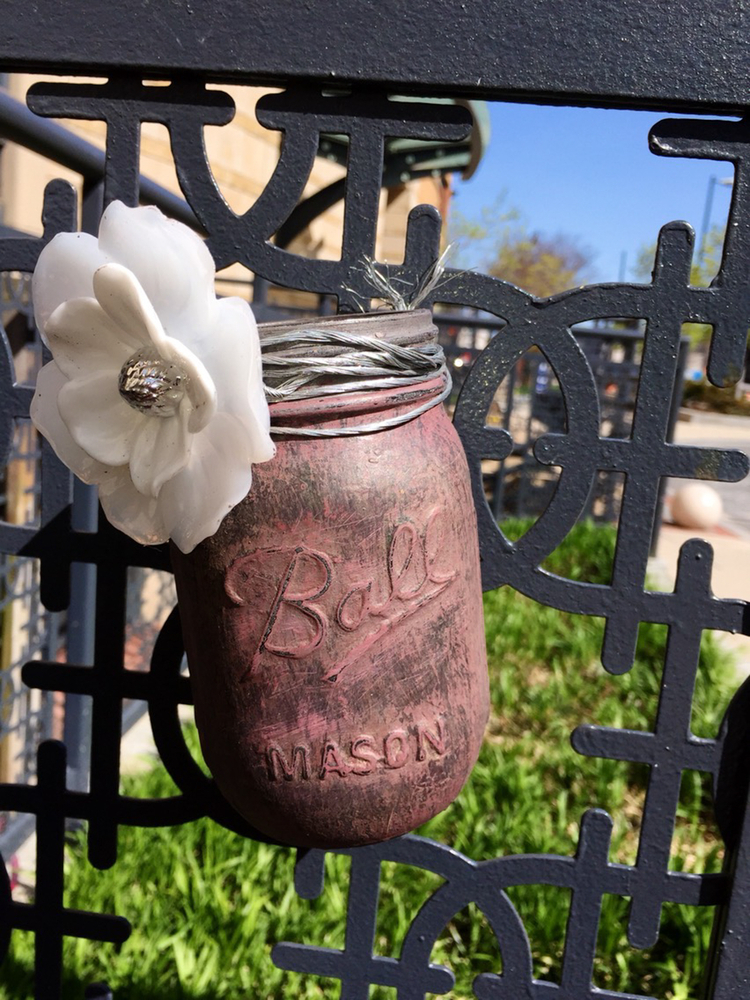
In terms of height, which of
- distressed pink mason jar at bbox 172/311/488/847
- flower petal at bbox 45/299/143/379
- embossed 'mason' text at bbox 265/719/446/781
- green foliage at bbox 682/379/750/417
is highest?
flower petal at bbox 45/299/143/379

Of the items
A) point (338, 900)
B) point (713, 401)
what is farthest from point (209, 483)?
point (713, 401)

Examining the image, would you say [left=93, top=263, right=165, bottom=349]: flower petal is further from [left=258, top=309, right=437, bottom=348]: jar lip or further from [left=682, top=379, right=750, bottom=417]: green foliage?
[left=682, top=379, right=750, bottom=417]: green foliage

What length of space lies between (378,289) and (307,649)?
416mm

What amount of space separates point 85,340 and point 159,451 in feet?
0.40

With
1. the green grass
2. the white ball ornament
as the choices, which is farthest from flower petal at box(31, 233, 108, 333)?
the white ball ornament

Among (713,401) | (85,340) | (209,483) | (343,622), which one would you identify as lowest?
(713,401)

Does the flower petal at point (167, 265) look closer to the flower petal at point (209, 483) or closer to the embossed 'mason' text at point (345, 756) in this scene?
the flower petal at point (209, 483)

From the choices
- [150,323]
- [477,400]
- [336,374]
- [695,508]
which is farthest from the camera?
[695,508]

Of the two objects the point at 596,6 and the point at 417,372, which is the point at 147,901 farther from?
the point at 596,6

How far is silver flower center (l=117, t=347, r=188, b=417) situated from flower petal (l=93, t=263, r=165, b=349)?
18 mm

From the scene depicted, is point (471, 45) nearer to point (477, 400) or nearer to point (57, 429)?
point (477, 400)

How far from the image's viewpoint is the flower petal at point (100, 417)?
795 mm

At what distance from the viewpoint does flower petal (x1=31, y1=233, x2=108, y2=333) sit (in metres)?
0.77

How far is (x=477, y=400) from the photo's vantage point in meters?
1.07
